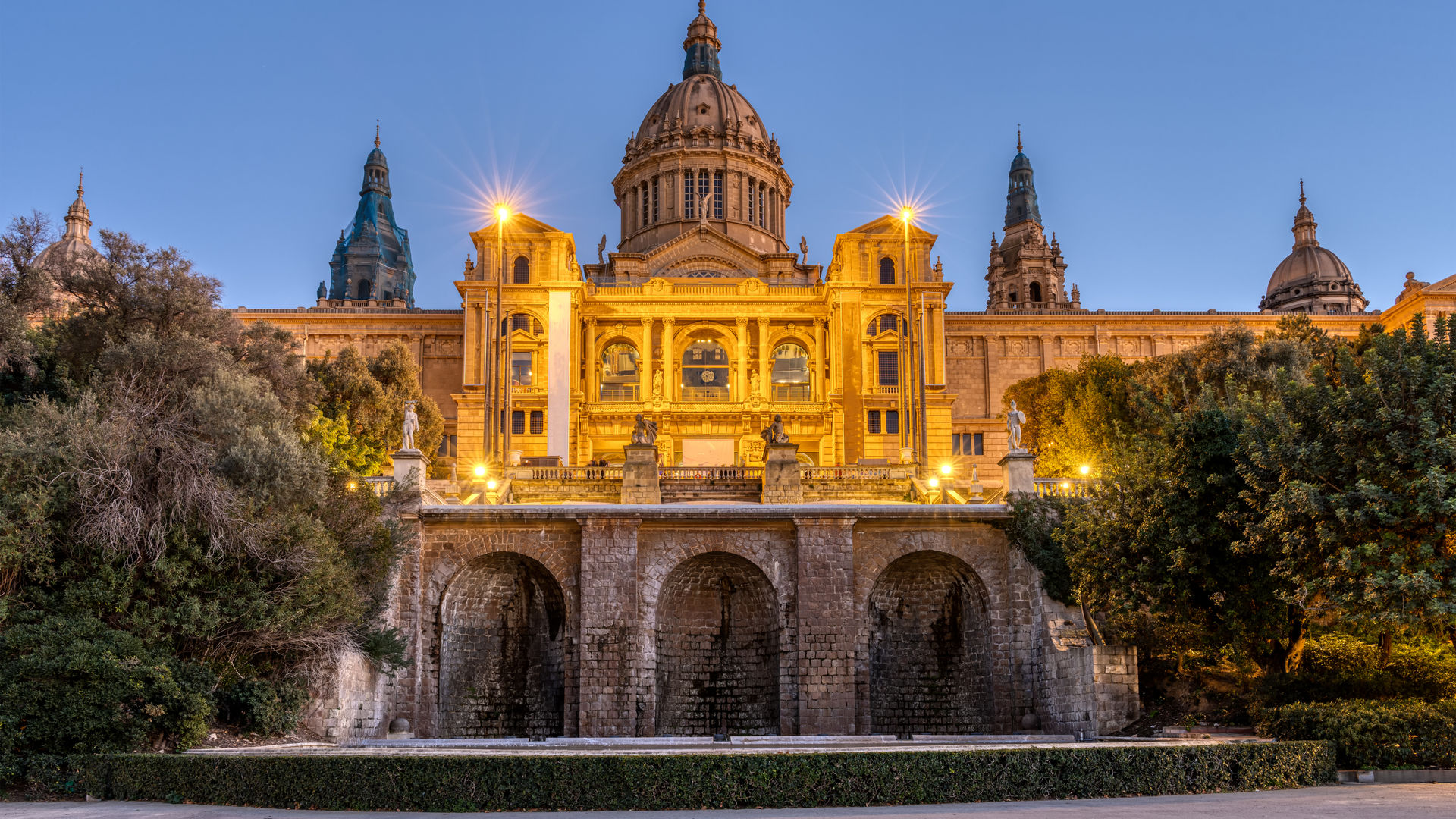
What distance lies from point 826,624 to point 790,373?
3672 centimetres

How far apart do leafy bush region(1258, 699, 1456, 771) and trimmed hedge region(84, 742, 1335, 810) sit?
11.5 ft

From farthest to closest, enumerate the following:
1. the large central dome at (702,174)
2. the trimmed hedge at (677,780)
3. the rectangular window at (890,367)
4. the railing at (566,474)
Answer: the large central dome at (702,174) → the rectangular window at (890,367) → the railing at (566,474) → the trimmed hedge at (677,780)

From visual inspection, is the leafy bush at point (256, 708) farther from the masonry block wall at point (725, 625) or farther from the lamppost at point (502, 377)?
the lamppost at point (502, 377)

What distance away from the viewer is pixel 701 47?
85.9 meters

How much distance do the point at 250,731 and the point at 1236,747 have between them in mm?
16749

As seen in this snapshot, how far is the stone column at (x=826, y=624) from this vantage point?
2692 cm

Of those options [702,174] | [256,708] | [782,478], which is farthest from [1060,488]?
[702,174]

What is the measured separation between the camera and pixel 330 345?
7312cm

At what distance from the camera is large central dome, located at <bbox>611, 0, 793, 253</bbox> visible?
249ft

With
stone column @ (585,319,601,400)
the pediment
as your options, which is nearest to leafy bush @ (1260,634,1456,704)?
stone column @ (585,319,601,400)

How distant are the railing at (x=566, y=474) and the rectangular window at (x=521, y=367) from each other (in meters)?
23.7

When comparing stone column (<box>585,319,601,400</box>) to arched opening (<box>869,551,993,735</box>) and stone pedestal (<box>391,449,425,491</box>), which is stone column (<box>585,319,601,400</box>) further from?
arched opening (<box>869,551,993,735</box>)

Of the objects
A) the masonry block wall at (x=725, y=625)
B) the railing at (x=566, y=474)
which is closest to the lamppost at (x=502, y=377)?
the railing at (x=566, y=474)

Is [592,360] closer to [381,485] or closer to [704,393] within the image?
[704,393]
